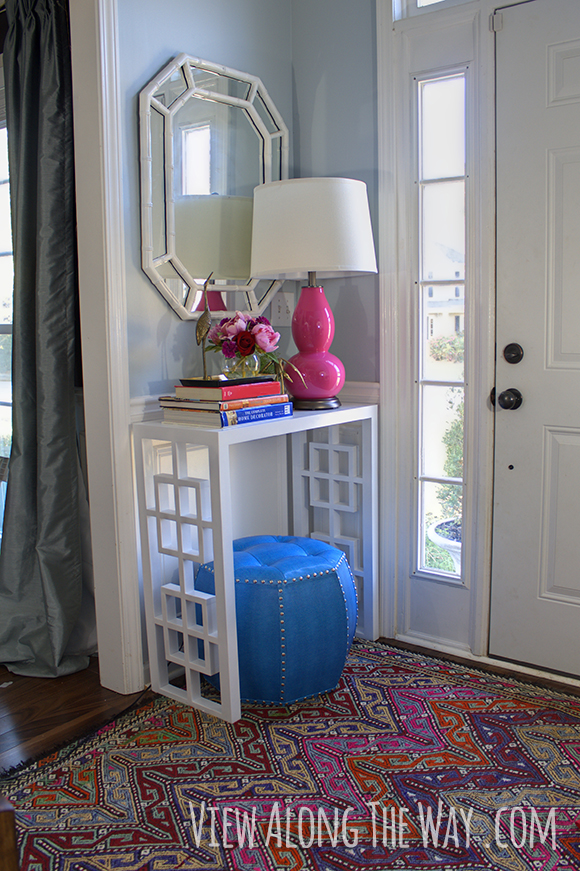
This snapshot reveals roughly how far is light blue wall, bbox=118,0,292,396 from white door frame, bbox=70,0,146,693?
0.14ft

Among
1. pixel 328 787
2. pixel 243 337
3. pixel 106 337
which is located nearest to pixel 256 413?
pixel 243 337

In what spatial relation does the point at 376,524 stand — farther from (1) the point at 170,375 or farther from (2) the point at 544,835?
(2) the point at 544,835

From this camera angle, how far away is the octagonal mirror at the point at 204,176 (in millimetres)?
2086

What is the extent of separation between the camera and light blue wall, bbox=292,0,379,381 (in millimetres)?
2361

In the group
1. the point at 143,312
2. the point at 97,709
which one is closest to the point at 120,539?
the point at 97,709

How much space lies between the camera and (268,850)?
1.46 meters

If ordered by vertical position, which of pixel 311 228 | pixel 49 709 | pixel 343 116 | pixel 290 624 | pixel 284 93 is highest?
pixel 284 93

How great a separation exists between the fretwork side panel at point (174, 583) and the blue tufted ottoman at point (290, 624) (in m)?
0.08

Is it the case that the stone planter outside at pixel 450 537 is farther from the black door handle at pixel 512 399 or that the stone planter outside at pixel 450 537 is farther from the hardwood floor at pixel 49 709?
the hardwood floor at pixel 49 709

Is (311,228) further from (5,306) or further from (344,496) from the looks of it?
(5,306)

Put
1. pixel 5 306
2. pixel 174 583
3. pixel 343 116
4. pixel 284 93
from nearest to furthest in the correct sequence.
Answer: pixel 174 583, pixel 343 116, pixel 284 93, pixel 5 306

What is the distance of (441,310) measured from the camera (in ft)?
7.52

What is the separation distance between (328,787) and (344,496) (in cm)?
113

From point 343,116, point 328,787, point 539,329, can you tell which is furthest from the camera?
point 343,116
